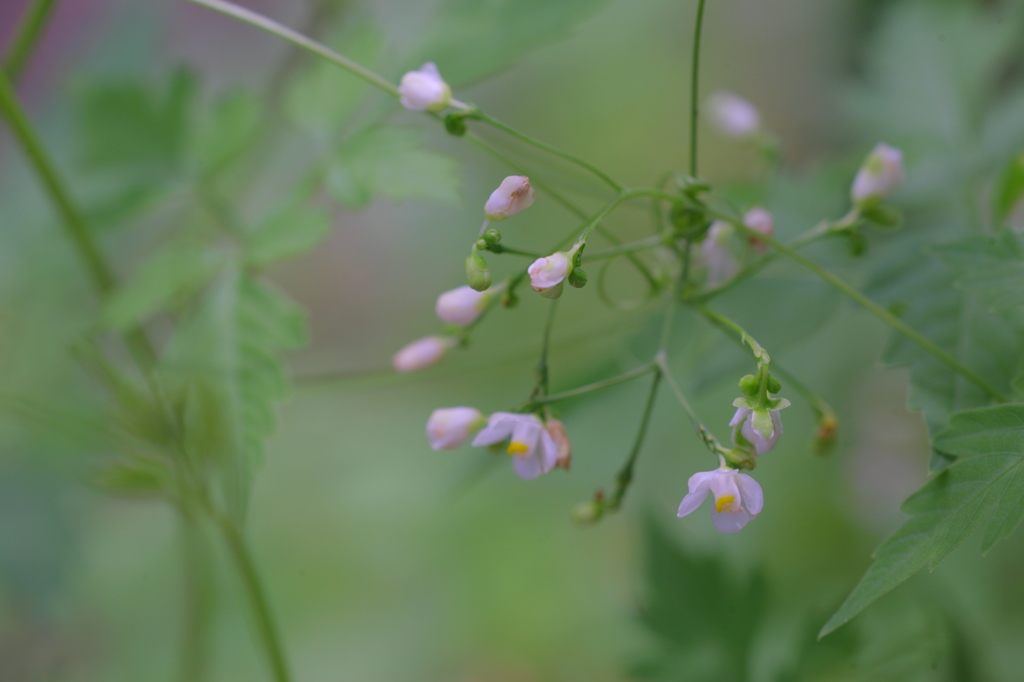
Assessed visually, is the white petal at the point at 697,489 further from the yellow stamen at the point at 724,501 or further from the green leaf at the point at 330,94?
the green leaf at the point at 330,94

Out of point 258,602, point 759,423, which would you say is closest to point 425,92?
point 759,423

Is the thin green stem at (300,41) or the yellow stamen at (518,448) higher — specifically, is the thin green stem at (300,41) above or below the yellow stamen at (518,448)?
above

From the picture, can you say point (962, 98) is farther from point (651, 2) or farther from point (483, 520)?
point (651, 2)

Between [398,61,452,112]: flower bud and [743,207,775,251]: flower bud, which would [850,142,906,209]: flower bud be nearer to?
[743,207,775,251]: flower bud

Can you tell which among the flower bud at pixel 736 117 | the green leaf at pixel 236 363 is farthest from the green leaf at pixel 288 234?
the flower bud at pixel 736 117

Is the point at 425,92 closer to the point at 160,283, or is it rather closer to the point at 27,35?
the point at 160,283

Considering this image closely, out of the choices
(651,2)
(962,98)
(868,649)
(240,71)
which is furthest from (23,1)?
(868,649)

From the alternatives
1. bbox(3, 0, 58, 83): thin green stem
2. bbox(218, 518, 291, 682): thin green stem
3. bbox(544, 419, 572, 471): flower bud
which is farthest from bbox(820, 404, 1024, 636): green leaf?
bbox(3, 0, 58, 83): thin green stem
